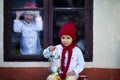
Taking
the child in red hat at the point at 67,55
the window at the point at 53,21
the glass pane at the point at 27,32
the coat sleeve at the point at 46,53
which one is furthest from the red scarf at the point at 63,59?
the glass pane at the point at 27,32

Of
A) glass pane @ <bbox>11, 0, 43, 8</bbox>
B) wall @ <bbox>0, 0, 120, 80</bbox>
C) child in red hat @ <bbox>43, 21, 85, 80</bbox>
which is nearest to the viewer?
child in red hat @ <bbox>43, 21, 85, 80</bbox>

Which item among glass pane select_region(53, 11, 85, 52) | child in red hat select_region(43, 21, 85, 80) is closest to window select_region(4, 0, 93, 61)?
glass pane select_region(53, 11, 85, 52)

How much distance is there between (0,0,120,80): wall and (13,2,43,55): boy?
29cm

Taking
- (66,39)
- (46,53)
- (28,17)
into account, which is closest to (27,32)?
(28,17)

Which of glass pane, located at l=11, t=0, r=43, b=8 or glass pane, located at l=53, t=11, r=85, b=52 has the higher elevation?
glass pane, located at l=11, t=0, r=43, b=8

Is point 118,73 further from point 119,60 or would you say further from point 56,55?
point 56,55

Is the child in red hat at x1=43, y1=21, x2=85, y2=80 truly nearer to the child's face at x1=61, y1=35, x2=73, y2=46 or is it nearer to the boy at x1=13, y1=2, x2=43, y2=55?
the child's face at x1=61, y1=35, x2=73, y2=46

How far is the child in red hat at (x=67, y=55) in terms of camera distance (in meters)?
8.14

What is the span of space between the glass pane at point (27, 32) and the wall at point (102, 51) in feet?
0.82

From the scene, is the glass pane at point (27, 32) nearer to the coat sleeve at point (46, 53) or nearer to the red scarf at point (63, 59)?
the coat sleeve at point (46, 53)

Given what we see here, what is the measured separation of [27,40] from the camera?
908 centimetres

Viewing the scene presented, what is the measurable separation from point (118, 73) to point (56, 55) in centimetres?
145

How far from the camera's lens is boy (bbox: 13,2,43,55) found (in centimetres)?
906

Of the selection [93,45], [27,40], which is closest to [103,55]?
[93,45]
